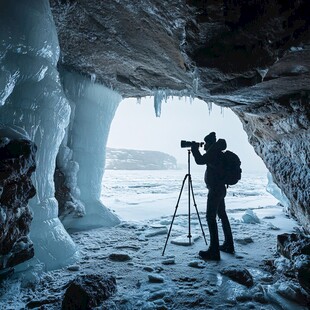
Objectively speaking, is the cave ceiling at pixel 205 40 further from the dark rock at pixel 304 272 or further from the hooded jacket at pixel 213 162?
the dark rock at pixel 304 272

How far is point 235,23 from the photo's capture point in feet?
8.23

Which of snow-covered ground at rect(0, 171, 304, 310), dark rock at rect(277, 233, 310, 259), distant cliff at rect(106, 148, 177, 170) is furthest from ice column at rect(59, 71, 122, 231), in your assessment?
distant cliff at rect(106, 148, 177, 170)

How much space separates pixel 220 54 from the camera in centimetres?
284

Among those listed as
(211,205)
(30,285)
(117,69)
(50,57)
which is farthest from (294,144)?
(30,285)

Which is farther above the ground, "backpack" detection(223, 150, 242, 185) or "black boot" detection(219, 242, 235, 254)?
"backpack" detection(223, 150, 242, 185)

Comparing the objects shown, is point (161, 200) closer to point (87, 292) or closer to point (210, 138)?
point (210, 138)

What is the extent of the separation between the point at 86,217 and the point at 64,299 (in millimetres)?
4094

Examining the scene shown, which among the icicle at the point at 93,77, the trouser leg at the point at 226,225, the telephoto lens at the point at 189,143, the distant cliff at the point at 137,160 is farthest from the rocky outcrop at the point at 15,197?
the distant cliff at the point at 137,160

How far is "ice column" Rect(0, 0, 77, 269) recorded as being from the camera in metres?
3.17

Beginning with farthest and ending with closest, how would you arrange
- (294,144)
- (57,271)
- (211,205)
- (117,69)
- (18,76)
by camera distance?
(117,69), (294,144), (211,205), (57,271), (18,76)

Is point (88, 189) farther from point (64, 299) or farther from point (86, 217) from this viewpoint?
point (64, 299)

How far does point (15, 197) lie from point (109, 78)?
4521 mm

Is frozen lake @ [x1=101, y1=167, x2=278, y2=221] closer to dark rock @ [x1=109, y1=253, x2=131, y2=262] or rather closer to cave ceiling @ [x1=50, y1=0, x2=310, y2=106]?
dark rock @ [x1=109, y1=253, x2=131, y2=262]

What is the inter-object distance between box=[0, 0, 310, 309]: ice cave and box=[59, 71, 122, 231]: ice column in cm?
4
